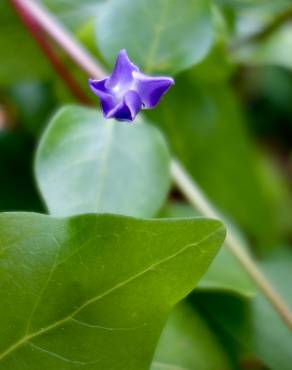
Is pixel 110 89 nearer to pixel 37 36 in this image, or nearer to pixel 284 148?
pixel 37 36

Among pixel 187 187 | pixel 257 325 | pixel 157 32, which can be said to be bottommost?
pixel 257 325

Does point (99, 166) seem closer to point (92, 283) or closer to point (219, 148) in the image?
point (92, 283)

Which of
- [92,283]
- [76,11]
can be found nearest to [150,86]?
[92,283]

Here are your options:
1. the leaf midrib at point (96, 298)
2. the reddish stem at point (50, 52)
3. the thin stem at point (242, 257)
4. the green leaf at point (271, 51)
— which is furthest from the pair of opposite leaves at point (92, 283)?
the green leaf at point (271, 51)

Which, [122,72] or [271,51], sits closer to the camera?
[122,72]

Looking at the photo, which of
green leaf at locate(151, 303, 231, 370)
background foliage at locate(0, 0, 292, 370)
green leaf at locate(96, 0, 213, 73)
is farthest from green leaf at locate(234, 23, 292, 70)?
green leaf at locate(151, 303, 231, 370)

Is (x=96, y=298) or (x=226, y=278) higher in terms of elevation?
(x=96, y=298)

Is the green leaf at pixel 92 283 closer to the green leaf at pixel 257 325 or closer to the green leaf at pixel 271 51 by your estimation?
the green leaf at pixel 257 325
